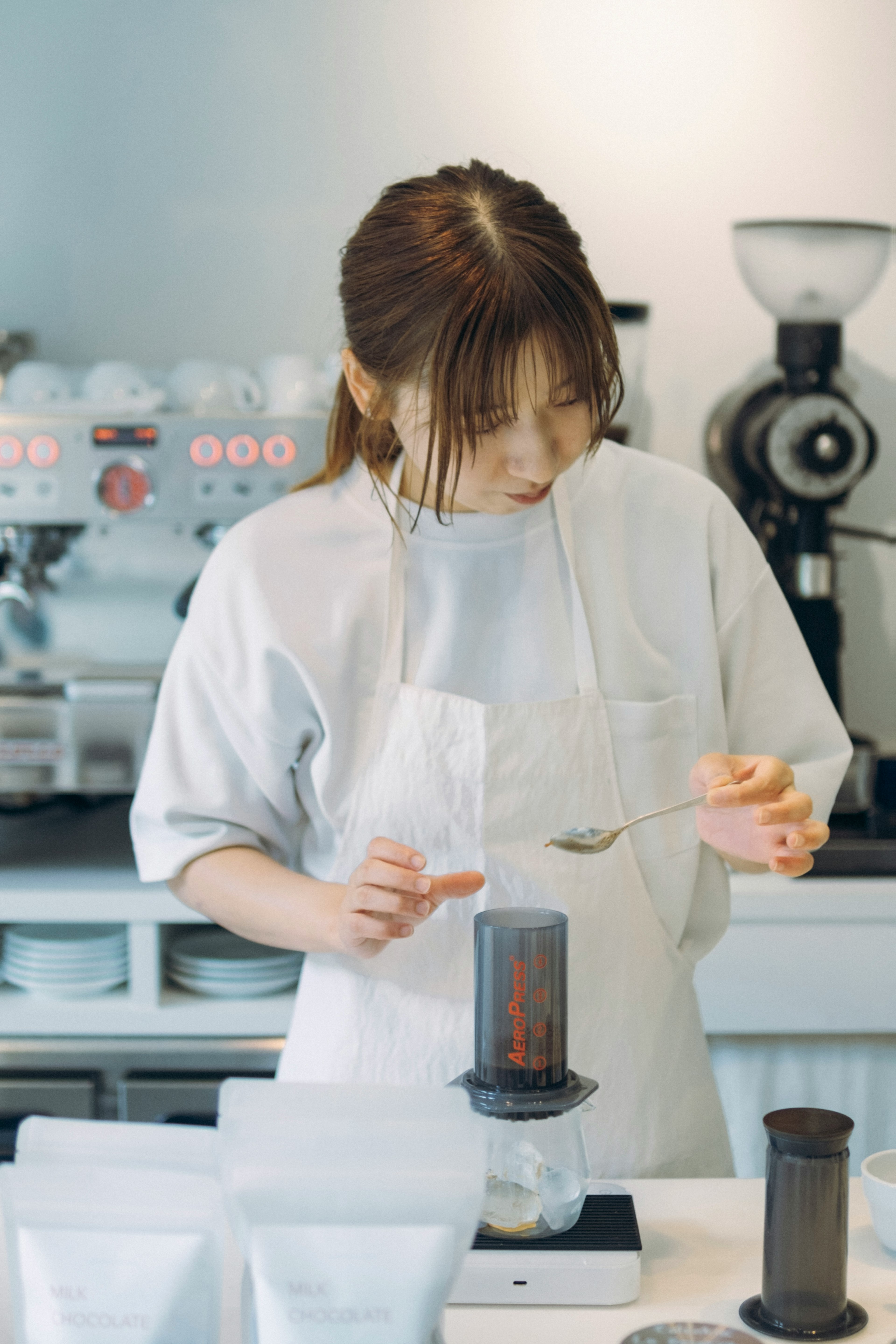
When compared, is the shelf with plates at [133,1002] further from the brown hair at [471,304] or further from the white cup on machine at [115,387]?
the brown hair at [471,304]

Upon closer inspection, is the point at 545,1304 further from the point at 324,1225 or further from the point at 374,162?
the point at 374,162

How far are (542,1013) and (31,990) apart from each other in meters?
1.32

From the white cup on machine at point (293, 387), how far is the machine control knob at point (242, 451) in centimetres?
7

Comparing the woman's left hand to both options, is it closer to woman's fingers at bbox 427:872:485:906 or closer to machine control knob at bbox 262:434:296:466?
woman's fingers at bbox 427:872:485:906

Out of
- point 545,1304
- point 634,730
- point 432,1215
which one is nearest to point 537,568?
point 634,730

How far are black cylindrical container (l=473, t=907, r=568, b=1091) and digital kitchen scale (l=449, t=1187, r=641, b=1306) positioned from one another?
0.35ft

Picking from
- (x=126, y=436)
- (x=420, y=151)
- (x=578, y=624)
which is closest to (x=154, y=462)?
(x=126, y=436)

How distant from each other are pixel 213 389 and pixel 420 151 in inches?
27.4

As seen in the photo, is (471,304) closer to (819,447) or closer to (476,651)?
(476,651)

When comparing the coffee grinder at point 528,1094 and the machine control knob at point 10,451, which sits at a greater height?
the machine control knob at point 10,451

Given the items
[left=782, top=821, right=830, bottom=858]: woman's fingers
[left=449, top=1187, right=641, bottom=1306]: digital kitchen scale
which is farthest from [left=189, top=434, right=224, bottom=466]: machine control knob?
[left=449, top=1187, right=641, bottom=1306]: digital kitchen scale

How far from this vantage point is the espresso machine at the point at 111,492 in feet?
6.27

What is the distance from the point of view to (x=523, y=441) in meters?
0.98

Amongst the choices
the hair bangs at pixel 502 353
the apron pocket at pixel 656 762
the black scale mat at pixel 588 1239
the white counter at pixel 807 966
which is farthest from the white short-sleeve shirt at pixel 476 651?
the white counter at pixel 807 966
